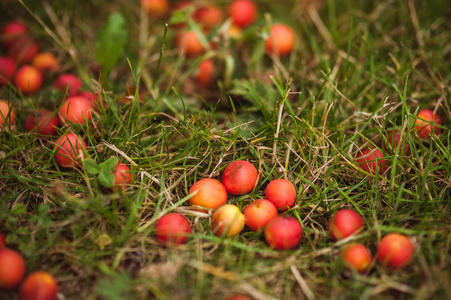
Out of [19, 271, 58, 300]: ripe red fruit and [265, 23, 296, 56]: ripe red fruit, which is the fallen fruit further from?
[265, 23, 296, 56]: ripe red fruit

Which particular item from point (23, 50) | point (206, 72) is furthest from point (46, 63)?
point (206, 72)

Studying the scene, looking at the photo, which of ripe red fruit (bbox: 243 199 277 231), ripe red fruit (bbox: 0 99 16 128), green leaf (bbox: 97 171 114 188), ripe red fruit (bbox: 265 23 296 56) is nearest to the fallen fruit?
ripe red fruit (bbox: 243 199 277 231)

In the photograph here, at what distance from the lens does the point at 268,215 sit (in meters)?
2.10

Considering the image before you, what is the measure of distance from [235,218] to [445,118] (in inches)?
80.0

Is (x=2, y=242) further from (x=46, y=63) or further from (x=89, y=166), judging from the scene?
(x=46, y=63)

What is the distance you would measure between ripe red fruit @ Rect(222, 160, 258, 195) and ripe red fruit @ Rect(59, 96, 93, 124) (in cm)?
120

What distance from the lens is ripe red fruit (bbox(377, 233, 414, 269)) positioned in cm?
186

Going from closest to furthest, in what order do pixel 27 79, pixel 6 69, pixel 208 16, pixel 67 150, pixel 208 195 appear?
pixel 208 195
pixel 67 150
pixel 27 79
pixel 6 69
pixel 208 16

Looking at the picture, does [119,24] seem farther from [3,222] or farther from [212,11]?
[3,222]

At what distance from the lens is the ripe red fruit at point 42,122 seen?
8.31ft

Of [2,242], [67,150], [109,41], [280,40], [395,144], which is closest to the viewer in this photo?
[2,242]

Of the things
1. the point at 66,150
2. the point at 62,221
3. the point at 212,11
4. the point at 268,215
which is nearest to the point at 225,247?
the point at 268,215

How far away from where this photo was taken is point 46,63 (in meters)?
3.34

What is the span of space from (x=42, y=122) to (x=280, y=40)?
2.36m
